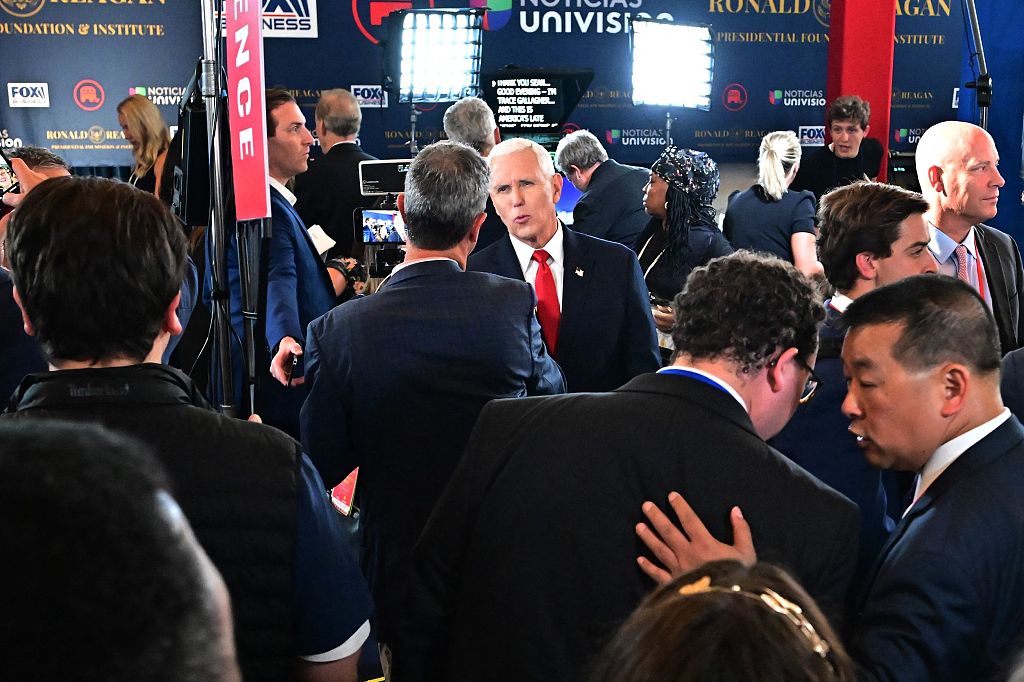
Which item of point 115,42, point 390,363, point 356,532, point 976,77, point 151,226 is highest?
point 115,42

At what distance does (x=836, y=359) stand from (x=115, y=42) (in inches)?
349

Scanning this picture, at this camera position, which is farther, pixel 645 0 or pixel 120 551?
pixel 645 0

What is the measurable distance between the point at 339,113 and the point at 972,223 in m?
2.90

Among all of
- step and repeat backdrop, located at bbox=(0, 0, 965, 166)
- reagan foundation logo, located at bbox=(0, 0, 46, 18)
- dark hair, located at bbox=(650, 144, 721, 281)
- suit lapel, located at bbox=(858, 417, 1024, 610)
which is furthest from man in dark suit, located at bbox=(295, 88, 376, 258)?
reagan foundation logo, located at bbox=(0, 0, 46, 18)

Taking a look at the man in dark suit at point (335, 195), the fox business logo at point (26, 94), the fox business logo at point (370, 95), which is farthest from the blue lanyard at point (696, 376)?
the fox business logo at point (26, 94)

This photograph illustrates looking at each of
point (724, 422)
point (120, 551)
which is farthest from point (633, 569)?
point (120, 551)

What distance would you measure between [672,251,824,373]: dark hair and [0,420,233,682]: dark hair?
3.50 feet

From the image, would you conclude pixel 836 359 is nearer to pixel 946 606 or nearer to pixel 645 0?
pixel 946 606

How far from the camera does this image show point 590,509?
1.41 meters

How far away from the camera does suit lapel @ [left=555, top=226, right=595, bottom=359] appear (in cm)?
282

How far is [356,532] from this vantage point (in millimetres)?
3914

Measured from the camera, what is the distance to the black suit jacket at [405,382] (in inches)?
81.0

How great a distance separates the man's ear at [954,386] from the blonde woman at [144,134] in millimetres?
3764

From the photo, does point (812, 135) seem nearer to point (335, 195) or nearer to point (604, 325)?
point (335, 195)
